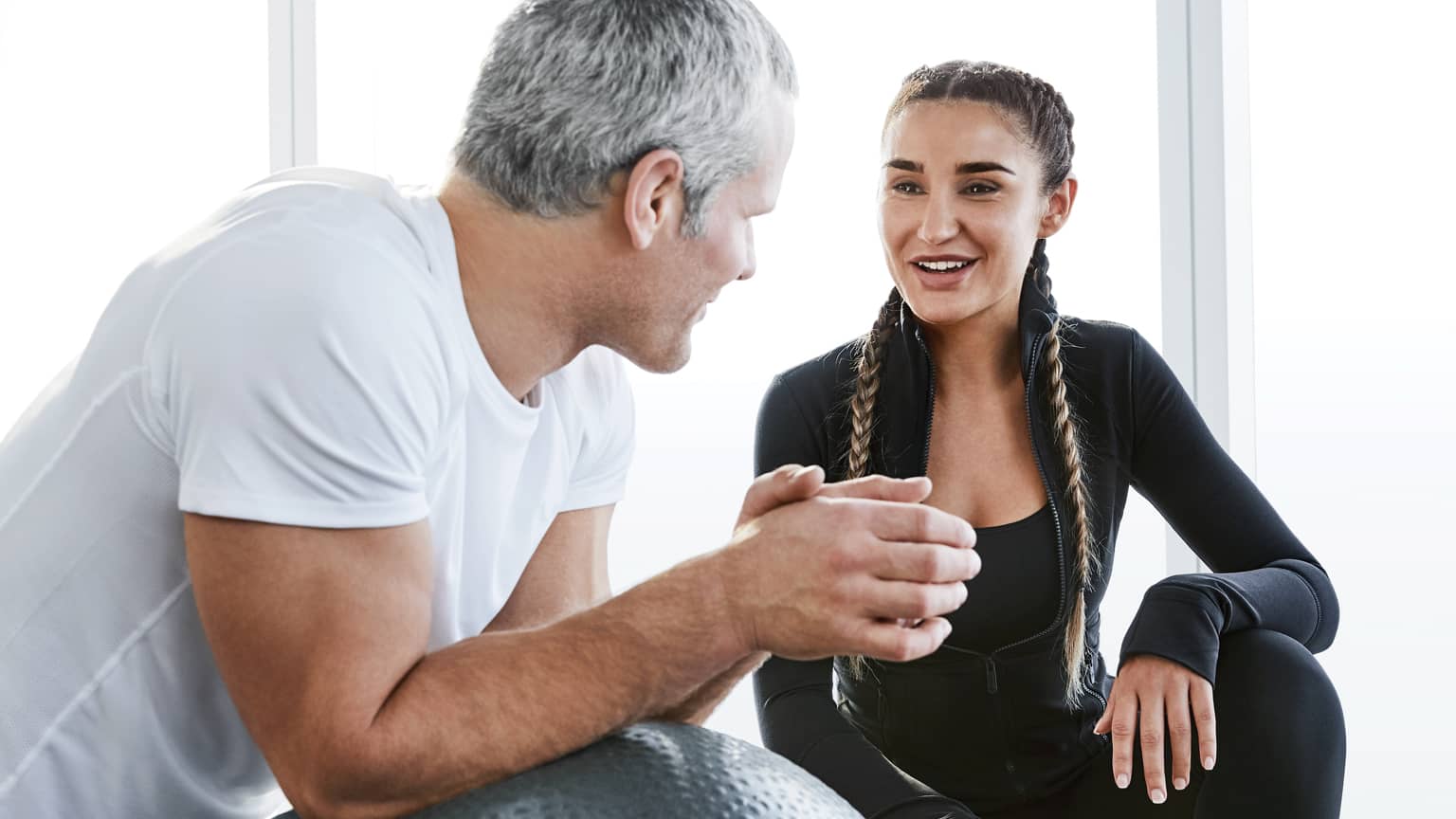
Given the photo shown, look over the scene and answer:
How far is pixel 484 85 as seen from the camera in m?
1.08

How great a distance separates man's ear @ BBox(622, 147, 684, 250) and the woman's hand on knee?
699mm

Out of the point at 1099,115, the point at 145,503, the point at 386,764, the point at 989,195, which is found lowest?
the point at 386,764

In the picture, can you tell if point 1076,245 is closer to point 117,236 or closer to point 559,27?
point 559,27

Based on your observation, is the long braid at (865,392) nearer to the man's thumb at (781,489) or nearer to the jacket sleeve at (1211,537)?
the jacket sleeve at (1211,537)

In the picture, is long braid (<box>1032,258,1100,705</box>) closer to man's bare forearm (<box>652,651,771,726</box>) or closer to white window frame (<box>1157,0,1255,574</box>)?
man's bare forearm (<box>652,651,771,726</box>)

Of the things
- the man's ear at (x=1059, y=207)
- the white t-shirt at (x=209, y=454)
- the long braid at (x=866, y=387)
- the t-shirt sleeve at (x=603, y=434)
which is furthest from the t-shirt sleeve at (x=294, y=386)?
the man's ear at (x=1059, y=207)

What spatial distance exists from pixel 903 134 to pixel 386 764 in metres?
1.10

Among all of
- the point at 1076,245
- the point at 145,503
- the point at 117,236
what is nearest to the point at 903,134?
the point at 1076,245

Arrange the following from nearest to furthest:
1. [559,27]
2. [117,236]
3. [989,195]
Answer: [559,27] < [989,195] < [117,236]

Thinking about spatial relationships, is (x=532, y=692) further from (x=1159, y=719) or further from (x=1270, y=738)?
(x=1270, y=738)

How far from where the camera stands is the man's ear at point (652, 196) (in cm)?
106

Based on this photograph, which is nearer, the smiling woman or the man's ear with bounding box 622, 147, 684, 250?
the man's ear with bounding box 622, 147, 684, 250

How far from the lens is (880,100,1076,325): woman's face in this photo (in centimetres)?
163

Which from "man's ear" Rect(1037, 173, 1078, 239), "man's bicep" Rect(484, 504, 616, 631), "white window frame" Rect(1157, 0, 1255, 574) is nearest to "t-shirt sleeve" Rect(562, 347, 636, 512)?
"man's bicep" Rect(484, 504, 616, 631)
